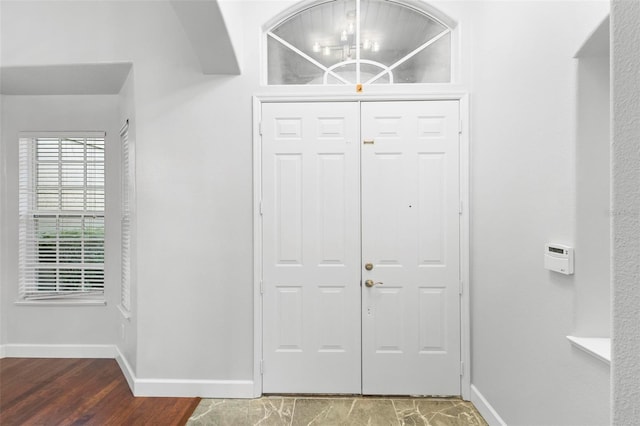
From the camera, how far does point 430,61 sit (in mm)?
2701

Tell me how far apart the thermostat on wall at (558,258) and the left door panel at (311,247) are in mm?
1241

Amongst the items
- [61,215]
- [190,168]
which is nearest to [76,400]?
[61,215]

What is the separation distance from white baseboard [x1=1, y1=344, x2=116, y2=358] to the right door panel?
2461 mm

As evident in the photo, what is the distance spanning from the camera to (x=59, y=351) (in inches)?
128

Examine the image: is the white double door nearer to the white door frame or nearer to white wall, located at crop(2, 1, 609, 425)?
the white door frame

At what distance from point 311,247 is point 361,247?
0.39m

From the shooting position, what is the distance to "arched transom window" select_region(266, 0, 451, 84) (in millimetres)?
2693

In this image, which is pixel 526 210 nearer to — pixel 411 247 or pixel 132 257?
pixel 411 247

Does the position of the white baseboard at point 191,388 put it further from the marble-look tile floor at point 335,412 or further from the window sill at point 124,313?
the window sill at point 124,313
